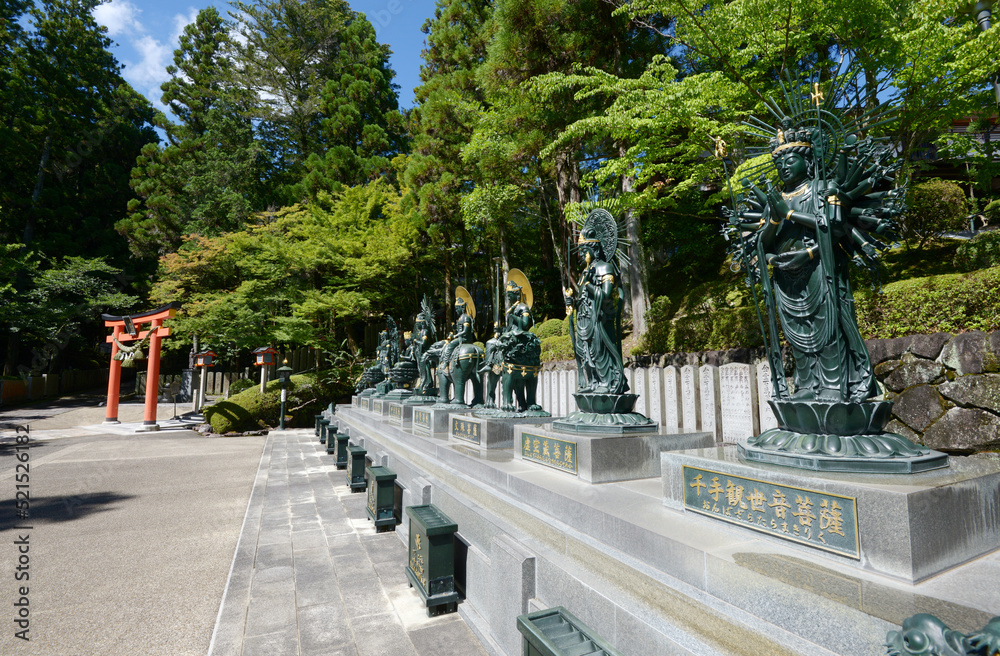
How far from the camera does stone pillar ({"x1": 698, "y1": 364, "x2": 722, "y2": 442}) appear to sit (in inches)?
251

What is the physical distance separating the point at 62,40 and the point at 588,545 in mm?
47328

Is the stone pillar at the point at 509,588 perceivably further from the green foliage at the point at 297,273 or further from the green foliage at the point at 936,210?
the green foliage at the point at 297,273

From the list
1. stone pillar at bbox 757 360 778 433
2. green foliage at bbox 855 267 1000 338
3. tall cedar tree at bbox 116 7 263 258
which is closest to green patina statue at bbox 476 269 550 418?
stone pillar at bbox 757 360 778 433

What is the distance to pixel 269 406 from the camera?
20188 mm

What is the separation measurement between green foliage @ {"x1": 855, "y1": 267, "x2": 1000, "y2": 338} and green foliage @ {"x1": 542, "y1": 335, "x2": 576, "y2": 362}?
21.4 ft

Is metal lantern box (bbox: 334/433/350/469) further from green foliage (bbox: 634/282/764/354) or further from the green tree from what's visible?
the green tree

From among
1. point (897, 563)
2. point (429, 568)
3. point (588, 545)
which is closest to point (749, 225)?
point (897, 563)

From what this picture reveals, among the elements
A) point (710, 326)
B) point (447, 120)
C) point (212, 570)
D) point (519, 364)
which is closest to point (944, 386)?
point (710, 326)

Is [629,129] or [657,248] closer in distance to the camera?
[629,129]

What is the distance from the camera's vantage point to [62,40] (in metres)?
32.8

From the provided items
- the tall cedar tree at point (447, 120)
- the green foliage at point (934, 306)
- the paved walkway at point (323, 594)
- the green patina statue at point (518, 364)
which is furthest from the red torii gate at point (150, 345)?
the green foliage at point (934, 306)

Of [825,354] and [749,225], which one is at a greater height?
[749,225]

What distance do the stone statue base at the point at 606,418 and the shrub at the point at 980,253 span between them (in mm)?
7574

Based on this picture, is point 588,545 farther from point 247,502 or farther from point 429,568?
point 247,502
